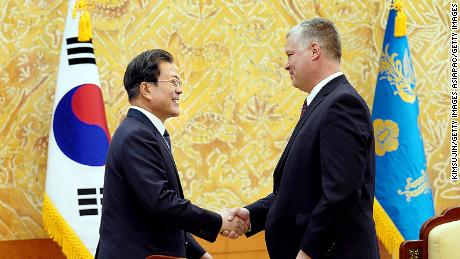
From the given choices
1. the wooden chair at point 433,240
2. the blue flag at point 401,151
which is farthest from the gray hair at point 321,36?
the blue flag at point 401,151

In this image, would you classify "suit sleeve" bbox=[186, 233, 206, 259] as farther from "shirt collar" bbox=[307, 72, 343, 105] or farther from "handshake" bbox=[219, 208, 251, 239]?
"shirt collar" bbox=[307, 72, 343, 105]

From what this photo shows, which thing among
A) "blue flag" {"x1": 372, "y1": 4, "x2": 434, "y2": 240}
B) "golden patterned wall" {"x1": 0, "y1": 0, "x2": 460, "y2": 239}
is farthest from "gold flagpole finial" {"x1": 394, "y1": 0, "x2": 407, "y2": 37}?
"golden patterned wall" {"x1": 0, "y1": 0, "x2": 460, "y2": 239}

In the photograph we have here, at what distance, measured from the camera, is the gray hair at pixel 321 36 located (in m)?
3.04

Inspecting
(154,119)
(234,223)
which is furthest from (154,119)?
(234,223)

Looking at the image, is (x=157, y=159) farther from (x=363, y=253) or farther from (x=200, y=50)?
(x=200, y=50)

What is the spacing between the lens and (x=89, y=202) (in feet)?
15.4

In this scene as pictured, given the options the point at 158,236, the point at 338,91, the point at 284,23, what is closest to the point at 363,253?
the point at 338,91

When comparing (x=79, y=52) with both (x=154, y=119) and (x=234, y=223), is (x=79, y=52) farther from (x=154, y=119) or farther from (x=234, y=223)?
(x=234, y=223)

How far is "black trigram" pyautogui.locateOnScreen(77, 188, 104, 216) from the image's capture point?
15.3 feet

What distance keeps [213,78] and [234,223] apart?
2.13 m

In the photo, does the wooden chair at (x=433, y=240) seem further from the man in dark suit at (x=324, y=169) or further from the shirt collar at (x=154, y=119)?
the shirt collar at (x=154, y=119)

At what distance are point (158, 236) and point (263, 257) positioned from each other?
253cm

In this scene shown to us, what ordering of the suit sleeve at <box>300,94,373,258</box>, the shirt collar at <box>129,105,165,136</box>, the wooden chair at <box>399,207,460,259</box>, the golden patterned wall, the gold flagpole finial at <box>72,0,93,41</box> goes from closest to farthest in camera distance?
the suit sleeve at <box>300,94,373,258</box> < the shirt collar at <box>129,105,165,136</box> < the wooden chair at <box>399,207,460,259</box> < the gold flagpole finial at <box>72,0,93,41</box> < the golden patterned wall

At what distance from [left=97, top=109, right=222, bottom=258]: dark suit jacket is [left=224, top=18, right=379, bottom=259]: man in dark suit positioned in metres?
0.40
